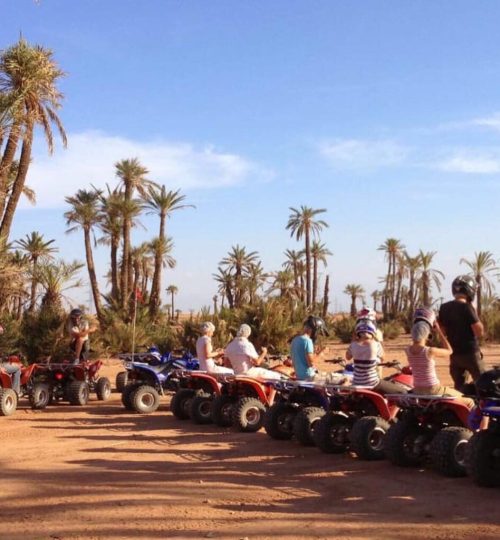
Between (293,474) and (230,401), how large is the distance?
10.5 feet

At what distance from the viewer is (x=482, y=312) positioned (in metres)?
35.8

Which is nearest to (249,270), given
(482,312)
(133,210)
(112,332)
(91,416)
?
(133,210)

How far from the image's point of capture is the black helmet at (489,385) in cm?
616

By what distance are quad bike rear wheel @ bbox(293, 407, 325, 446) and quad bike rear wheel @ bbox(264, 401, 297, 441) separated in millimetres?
400

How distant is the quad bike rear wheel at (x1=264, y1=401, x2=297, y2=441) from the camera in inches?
351

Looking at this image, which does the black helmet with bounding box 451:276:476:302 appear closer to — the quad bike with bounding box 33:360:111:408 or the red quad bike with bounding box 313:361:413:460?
the red quad bike with bounding box 313:361:413:460

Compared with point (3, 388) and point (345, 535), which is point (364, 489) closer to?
point (345, 535)

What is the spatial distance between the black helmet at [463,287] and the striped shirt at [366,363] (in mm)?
1051

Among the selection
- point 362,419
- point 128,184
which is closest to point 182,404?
point 362,419

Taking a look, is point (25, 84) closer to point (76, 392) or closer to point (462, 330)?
point (76, 392)

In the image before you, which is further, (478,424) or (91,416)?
(91,416)

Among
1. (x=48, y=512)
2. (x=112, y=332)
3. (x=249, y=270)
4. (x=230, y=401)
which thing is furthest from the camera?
(x=249, y=270)

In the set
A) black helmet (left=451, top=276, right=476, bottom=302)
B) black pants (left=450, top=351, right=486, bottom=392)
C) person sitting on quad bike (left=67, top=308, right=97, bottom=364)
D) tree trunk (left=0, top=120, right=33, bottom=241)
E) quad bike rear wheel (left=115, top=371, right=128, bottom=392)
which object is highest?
tree trunk (left=0, top=120, right=33, bottom=241)

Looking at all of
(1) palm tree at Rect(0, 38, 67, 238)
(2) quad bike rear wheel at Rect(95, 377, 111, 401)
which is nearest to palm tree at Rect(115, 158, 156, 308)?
(1) palm tree at Rect(0, 38, 67, 238)
